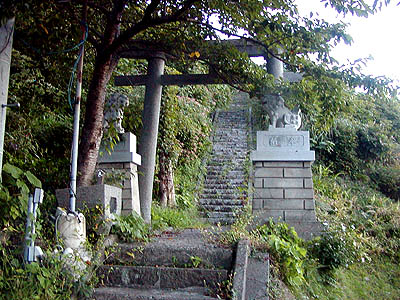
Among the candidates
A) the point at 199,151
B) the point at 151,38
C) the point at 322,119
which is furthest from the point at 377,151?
the point at 151,38

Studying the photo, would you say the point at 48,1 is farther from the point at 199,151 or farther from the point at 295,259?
the point at 199,151

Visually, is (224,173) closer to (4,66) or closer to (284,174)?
(284,174)

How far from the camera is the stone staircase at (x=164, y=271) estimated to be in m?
4.09

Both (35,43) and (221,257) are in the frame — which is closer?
(221,257)

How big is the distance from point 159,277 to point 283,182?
286 cm

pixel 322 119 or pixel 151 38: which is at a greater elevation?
pixel 151 38

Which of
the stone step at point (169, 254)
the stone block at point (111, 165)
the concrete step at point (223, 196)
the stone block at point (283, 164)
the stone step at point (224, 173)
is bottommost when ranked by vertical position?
the stone step at point (169, 254)

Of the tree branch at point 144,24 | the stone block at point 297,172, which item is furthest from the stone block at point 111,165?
the stone block at point 297,172

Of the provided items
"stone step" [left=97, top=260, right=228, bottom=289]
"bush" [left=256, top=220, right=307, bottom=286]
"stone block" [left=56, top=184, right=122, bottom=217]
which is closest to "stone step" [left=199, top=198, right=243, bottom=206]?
"bush" [left=256, top=220, right=307, bottom=286]

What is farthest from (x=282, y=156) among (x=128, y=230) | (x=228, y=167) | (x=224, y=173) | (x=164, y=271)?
(x=228, y=167)

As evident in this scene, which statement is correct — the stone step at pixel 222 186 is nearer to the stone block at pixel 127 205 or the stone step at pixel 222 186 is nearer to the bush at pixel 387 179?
the bush at pixel 387 179

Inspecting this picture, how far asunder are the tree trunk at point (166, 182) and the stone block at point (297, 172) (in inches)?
141

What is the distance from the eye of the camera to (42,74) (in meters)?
7.23

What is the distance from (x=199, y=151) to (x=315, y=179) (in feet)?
10.8
